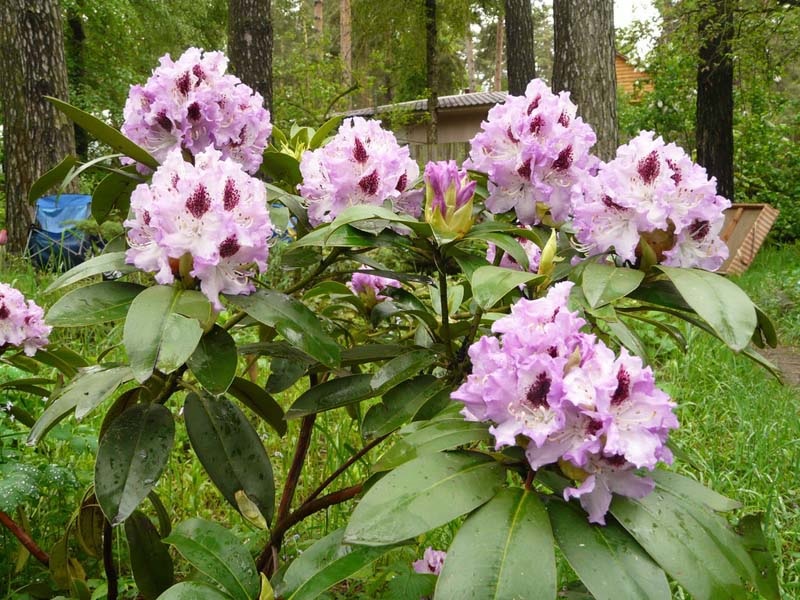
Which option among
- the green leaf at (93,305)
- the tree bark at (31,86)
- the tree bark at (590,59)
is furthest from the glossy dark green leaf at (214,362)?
the tree bark at (31,86)

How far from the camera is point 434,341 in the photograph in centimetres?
129

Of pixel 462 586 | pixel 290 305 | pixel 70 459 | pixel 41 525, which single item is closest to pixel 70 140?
pixel 70 459

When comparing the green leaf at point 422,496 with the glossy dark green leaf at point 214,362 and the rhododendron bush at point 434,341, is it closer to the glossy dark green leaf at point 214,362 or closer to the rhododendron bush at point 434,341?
the rhododendron bush at point 434,341

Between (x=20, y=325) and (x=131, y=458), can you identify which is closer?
(x=131, y=458)

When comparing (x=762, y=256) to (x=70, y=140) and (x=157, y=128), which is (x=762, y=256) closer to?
(x=70, y=140)

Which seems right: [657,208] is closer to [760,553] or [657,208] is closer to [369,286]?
[760,553]

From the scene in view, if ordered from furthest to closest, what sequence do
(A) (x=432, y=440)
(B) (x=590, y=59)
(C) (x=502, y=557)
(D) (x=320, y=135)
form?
(B) (x=590, y=59) < (D) (x=320, y=135) < (A) (x=432, y=440) < (C) (x=502, y=557)

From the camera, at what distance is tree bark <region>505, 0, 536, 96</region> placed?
9430 mm

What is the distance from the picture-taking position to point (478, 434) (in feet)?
2.63

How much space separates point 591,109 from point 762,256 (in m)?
4.94

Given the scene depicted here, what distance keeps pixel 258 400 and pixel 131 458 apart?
31cm

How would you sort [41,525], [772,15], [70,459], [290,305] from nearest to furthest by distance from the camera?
[290,305] < [41,525] < [70,459] < [772,15]

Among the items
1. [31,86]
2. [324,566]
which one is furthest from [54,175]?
[31,86]

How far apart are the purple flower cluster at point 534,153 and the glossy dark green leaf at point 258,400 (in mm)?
518
